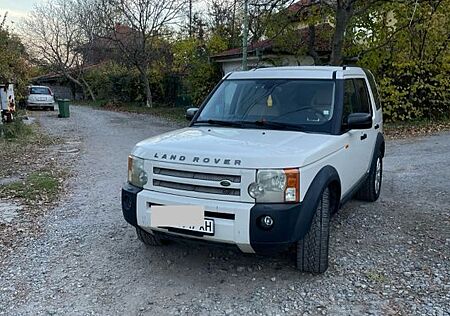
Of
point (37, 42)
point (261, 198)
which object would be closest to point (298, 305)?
point (261, 198)

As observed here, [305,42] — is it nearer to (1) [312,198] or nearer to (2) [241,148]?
(2) [241,148]

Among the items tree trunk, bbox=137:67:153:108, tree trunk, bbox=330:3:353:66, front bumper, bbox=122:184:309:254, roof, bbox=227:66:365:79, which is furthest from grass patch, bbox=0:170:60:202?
tree trunk, bbox=137:67:153:108

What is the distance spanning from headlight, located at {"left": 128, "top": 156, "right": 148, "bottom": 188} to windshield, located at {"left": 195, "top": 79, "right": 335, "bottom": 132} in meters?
1.16

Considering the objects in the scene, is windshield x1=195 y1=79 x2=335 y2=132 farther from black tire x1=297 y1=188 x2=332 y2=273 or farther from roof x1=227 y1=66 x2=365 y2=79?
black tire x1=297 y1=188 x2=332 y2=273

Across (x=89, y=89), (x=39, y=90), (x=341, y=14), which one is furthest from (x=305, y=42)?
(x=89, y=89)

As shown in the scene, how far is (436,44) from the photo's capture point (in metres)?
14.1

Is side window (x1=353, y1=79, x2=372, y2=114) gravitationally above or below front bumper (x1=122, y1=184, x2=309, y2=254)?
above

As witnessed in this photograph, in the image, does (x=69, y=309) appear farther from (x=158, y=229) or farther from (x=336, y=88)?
(x=336, y=88)

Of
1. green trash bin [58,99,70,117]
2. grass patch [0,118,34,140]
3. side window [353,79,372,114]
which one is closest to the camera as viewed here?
side window [353,79,372,114]

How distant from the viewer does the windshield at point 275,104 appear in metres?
4.19

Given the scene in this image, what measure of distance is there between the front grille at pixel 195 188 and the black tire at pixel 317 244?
769 mm

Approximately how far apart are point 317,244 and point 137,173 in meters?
1.67

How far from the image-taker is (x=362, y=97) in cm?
511

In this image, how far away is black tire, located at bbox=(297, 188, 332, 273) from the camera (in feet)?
11.4
